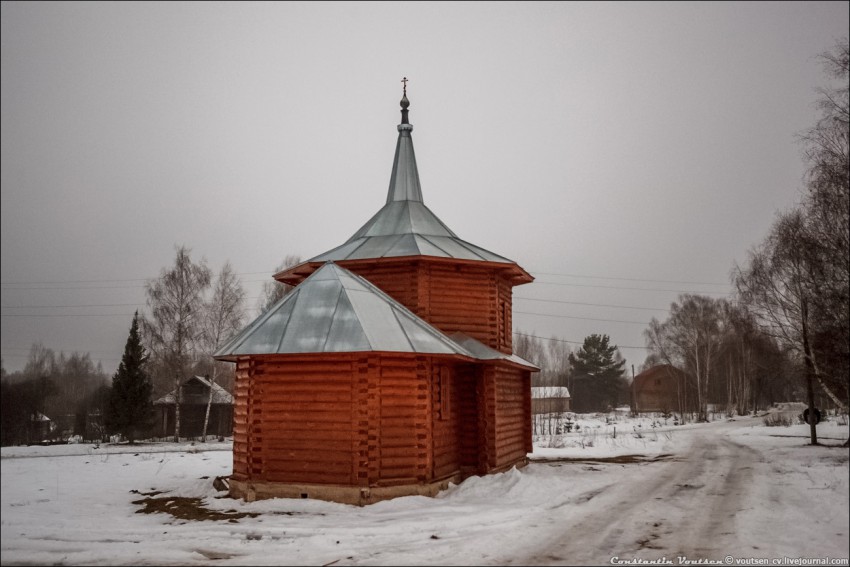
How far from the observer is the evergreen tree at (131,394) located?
31.6 metres

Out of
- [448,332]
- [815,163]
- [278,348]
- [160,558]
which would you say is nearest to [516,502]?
[448,332]

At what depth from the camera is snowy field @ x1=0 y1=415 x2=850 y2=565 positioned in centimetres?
823

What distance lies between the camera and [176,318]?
32.4m

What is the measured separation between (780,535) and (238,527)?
9157 millimetres

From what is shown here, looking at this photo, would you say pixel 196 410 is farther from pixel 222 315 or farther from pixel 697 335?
pixel 697 335

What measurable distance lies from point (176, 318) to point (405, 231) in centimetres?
1973

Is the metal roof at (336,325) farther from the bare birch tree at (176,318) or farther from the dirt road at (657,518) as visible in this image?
the bare birch tree at (176,318)

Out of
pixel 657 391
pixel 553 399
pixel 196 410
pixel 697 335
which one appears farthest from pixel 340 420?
pixel 657 391

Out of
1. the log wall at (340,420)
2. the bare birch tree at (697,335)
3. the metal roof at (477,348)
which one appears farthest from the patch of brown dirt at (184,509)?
the bare birch tree at (697,335)

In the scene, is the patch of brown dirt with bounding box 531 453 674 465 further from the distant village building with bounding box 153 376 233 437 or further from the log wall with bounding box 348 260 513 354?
the distant village building with bounding box 153 376 233 437

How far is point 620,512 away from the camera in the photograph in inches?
460

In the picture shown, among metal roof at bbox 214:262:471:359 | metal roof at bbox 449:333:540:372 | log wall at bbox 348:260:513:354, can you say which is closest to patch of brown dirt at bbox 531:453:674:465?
log wall at bbox 348:260:513:354

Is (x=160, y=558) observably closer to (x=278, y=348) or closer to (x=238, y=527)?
(x=238, y=527)

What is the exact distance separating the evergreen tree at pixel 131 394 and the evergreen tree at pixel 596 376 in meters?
47.3
